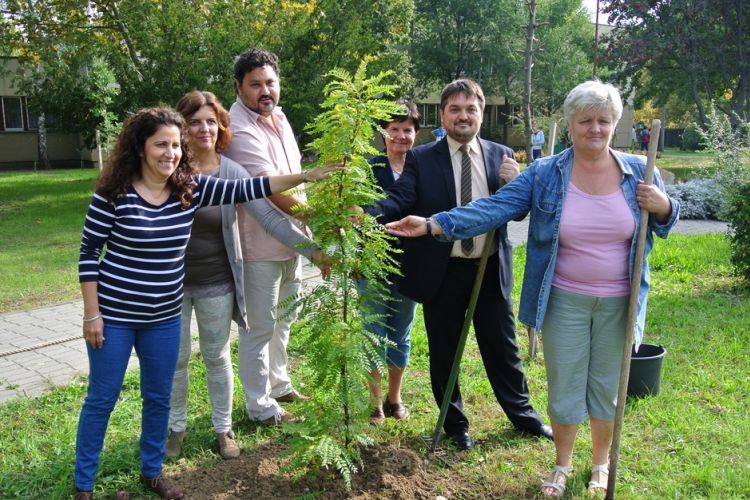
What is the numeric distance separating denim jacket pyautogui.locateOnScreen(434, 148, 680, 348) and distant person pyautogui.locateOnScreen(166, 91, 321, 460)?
3.17 feet

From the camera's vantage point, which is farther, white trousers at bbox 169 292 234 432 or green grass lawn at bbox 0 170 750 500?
white trousers at bbox 169 292 234 432

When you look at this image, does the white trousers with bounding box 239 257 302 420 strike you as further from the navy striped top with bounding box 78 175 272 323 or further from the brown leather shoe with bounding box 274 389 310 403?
the navy striped top with bounding box 78 175 272 323

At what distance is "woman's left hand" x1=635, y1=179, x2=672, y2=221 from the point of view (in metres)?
3.12

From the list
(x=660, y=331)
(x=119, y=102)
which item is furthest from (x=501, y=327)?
(x=119, y=102)

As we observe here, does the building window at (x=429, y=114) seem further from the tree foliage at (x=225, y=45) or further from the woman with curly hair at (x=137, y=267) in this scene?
the woman with curly hair at (x=137, y=267)

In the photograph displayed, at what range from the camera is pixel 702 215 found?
14391mm

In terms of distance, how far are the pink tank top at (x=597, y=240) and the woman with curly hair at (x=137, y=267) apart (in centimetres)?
130

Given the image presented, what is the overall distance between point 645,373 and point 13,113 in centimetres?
3180

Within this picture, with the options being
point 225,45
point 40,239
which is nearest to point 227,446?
point 40,239

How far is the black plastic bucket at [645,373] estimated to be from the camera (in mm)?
4637

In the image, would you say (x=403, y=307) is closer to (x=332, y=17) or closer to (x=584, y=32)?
(x=332, y=17)

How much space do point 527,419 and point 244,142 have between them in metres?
2.63

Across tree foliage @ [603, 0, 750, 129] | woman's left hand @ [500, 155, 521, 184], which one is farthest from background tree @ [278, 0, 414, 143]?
tree foliage @ [603, 0, 750, 129]

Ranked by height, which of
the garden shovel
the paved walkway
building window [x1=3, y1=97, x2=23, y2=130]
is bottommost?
the paved walkway
